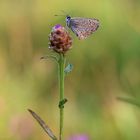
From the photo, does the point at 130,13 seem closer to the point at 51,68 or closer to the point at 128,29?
the point at 128,29

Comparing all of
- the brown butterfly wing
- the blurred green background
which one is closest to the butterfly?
the brown butterfly wing

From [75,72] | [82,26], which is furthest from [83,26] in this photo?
[75,72]

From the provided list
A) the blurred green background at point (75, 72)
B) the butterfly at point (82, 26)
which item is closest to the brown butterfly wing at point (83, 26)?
the butterfly at point (82, 26)

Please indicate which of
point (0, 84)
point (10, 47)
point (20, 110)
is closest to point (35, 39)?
point (10, 47)

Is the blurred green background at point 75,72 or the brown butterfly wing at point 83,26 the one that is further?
the blurred green background at point 75,72

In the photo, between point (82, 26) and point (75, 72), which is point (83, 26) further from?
point (75, 72)

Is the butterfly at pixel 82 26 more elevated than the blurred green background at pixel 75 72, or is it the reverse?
the butterfly at pixel 82 26

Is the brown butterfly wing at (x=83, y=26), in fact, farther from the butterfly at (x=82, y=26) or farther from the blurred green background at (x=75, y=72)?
the blurred green background at (x=75, y=72)
